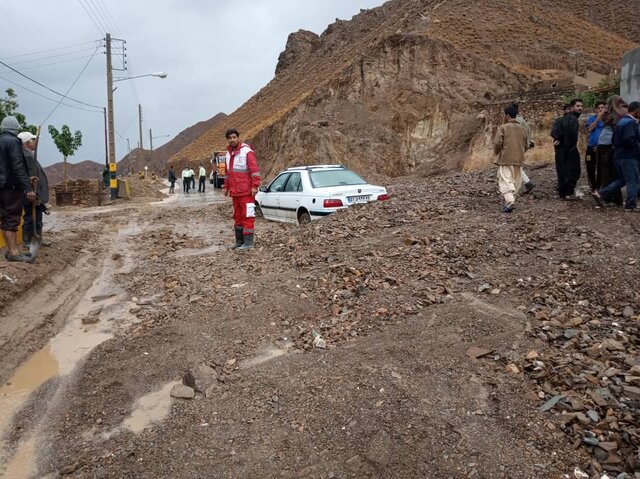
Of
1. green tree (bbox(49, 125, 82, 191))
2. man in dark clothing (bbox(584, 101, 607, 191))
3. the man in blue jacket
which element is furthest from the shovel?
green tree (bbox(49, 125, 82, 191))

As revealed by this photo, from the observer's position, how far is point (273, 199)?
10805 mm

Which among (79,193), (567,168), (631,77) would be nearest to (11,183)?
(567,168)

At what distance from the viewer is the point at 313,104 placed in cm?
3175

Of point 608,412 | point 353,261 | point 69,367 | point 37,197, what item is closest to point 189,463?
point 69,367

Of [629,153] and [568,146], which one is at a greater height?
[568,146]

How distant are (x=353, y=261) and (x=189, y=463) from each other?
3.44 m

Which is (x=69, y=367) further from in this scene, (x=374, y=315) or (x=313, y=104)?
(x=313, y=104)

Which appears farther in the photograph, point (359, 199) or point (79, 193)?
point (79, 193)

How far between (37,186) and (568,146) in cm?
780

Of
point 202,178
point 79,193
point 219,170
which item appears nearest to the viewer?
point 79,193

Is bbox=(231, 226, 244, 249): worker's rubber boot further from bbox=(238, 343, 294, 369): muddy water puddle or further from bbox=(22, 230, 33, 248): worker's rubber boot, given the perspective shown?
bbox=(238, 343, 294, 369): muddy water puddle

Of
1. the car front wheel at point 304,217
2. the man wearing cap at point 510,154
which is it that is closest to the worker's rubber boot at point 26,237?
the car front wheel at point 304,217

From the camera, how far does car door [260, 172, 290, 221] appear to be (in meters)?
10.6

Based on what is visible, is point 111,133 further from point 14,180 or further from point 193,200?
point 14,180
